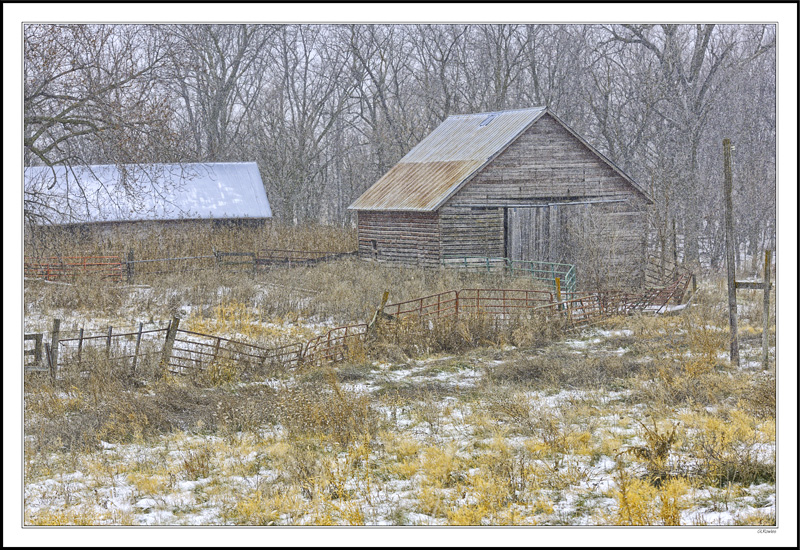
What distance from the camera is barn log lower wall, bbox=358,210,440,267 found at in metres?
26.4

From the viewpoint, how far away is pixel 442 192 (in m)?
26.2

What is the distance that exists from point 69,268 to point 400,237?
11.2 m

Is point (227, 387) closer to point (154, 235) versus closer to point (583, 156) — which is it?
point (583, 156)

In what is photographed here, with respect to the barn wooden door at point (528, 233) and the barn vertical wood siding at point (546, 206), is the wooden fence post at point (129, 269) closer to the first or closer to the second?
the barn vertical wood siding at point (546, 206)

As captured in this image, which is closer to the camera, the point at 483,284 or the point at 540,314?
the point at 540,314

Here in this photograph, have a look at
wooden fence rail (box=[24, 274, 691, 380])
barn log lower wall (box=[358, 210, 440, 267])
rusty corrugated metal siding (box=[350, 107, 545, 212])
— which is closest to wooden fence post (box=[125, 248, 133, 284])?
wooden fence rail (box=[24, 274, 691, 380])

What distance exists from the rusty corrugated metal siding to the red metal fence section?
349 inches

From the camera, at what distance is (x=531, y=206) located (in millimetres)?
26125

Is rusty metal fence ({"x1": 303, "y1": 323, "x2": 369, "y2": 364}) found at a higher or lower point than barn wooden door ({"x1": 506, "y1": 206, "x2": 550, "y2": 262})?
lower

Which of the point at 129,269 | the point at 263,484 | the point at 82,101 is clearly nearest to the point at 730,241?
the point at 263,484

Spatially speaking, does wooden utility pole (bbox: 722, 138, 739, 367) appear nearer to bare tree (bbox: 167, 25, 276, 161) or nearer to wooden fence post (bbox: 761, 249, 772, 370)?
wooden fence post (bbox: 761, 249, 772, 370)

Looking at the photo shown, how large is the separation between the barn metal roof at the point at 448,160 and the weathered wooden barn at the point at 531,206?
6 centimetres

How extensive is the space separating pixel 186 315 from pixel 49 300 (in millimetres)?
4087
